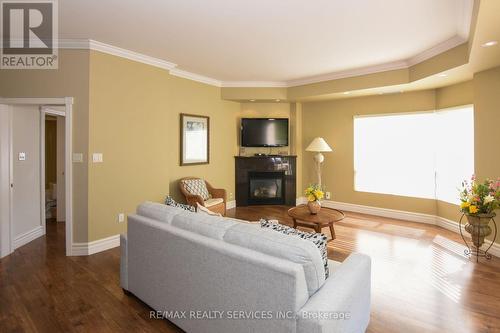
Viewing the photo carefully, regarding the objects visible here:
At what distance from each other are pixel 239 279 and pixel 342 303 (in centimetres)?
60

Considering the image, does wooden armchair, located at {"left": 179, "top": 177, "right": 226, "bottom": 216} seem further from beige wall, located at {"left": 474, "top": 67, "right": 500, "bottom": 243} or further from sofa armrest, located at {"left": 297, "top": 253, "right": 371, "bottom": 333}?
beige wall, located at {"left": 474, "top": 67, "right": 500, "bottom": 243}

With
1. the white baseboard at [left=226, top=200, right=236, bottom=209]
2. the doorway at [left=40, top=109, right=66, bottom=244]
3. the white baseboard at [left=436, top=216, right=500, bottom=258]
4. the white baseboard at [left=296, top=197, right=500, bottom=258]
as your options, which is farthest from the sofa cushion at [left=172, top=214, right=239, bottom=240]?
the white baseboard at [left=226, top=200, right=236, bottom=209]

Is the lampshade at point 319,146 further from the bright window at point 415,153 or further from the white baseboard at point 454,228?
the white baseboard at point 454,228

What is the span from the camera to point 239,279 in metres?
1.70

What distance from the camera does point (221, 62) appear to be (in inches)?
186

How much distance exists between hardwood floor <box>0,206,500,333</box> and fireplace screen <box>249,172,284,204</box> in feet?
8.45

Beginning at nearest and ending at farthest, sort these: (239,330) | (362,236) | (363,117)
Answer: (239,330)
(362,236)
(363,117)

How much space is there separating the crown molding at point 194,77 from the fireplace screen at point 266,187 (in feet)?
7.40

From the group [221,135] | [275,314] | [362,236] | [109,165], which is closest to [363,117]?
[362,236]

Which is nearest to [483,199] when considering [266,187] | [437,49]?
[437,49]

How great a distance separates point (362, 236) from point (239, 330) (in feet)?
11.0

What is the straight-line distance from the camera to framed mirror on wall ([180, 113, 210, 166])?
17.4ft

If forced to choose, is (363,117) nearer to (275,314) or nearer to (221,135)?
(221,135)

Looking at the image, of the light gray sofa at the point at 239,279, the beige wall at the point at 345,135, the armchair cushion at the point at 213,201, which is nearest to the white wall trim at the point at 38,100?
the light gray sofa at the point at 239,279
